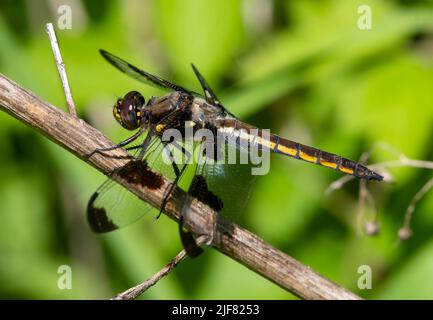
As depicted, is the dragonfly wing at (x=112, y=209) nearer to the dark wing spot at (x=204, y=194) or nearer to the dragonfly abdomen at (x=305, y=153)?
the dark wing spot at (x=204, y=194)

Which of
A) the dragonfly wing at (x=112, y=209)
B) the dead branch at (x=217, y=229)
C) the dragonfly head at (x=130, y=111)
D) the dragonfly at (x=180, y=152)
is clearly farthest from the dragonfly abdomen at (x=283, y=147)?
the dead branch at (x=217, y=229)

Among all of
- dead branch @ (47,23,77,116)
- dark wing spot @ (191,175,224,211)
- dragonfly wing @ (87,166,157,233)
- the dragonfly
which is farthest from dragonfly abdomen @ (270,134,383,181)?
dead branch @ (47,23,77,116)

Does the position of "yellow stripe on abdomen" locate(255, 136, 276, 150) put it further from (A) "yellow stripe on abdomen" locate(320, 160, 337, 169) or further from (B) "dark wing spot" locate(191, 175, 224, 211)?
(B) "dark wing spot" locate(191, 175, 224, 211)

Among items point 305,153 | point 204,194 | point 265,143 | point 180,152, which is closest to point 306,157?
point 305,153

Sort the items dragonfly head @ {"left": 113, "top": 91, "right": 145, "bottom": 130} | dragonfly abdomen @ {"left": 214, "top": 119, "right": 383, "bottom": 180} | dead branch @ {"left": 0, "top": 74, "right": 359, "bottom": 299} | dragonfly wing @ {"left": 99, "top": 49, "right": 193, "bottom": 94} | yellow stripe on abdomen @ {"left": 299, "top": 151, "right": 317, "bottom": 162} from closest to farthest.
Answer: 1. dead branch @ {"left": 0, "top": 74, "right": 359, "bottom": 299}
2. dragonfly head @ {"left": 113, "top": 91, "right": 145, "bottom": 130}
3. dragonfly wing @ {"left": 99, "top": 49, "right": 193, "bottom": 94}
4. dragonfly abdomen @ {"left": 214, "top": 119, "right": 383, "bottom": 180}
5. yellow stripe on abdomen @ {"left": 299, "top": 151, "right": 317, "bottom": 162}
